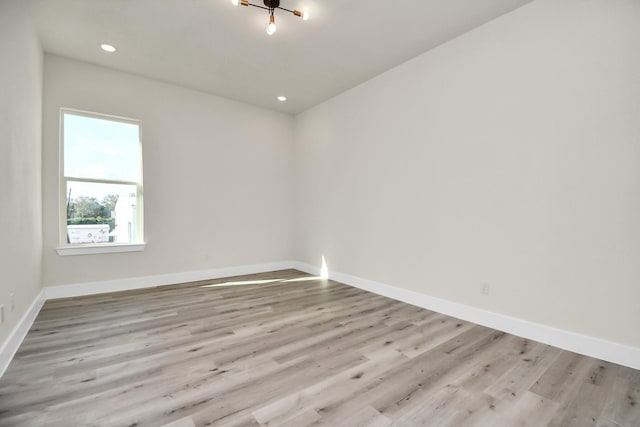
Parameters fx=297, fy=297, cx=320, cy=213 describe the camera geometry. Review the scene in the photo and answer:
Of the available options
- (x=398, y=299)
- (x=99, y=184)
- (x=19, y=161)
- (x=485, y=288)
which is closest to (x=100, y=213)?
(x=99, y=184)

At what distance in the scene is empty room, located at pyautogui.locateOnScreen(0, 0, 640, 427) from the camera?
1830 millimetres

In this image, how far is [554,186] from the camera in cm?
243

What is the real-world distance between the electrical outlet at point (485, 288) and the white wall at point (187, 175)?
344 cm

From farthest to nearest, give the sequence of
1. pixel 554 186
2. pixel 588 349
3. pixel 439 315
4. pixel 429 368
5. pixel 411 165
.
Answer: pixel 411 165 → pixel 439 315 → pixel 554 186 → pixel 588 349 → pixel 429 368

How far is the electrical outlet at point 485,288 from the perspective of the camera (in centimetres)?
283

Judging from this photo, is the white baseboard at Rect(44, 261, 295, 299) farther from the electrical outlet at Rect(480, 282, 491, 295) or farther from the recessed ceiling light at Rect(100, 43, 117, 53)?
the electrical outlet at Rect(480, 282, 491, 295)

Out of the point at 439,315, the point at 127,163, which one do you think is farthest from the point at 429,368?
the point at 127,163

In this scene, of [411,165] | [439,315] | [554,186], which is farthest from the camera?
[411,165]

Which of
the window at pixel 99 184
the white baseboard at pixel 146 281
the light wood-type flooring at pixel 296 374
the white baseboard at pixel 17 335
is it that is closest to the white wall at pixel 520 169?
the light wood-type flooring at pixel 296 374

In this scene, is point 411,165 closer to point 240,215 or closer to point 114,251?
point 240,215

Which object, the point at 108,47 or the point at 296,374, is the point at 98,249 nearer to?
the point at 108,47

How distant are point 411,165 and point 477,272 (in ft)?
4.54

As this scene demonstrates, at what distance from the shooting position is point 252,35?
3.05 metres

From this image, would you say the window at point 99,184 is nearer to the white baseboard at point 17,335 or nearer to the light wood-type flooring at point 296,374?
the white baseboard at point 17,335
